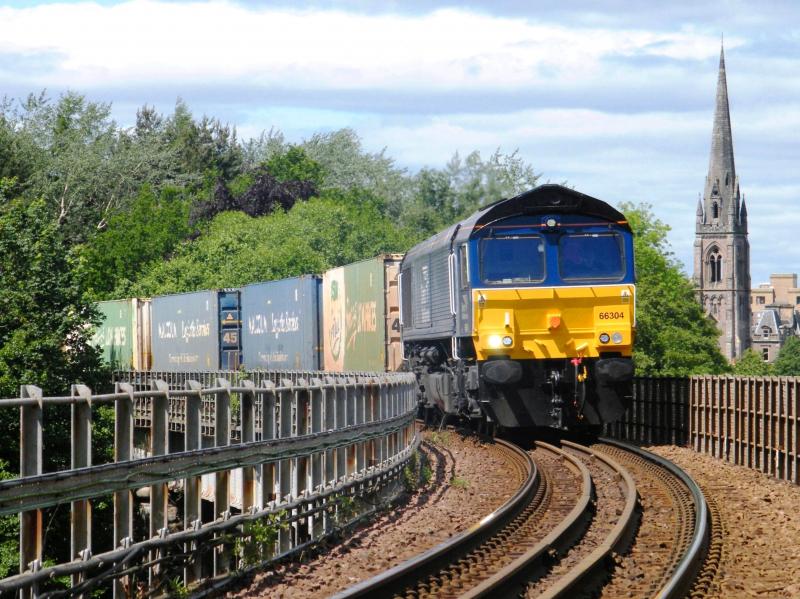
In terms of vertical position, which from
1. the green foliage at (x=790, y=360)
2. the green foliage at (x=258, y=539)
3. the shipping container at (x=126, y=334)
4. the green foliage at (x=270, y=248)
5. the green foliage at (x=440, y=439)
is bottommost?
the green foliage at (x=790, y=360)

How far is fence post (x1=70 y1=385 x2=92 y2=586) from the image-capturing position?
8.12 m

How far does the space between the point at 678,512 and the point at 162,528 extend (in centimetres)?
643

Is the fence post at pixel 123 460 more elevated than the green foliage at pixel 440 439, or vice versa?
the fence post at pixel 123 460

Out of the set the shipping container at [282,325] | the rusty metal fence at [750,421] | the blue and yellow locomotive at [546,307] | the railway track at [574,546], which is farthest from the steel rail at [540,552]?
the shipping container at [282,325]

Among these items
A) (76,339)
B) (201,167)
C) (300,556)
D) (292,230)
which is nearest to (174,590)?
(300,556)

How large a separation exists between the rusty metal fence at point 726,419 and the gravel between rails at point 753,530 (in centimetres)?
37

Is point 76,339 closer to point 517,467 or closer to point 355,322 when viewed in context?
point 355,322

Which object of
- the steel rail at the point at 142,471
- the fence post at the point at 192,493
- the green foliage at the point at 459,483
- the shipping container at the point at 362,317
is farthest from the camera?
the shipping container at the point at 362,317

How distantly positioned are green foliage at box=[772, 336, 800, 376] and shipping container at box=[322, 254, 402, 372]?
137m

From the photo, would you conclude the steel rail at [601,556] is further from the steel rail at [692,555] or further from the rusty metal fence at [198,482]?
the rusty metal fence at [198,482]

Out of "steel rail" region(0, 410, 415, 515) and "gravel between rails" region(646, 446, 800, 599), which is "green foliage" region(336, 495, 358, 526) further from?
"gravel between rails" region(646, 446, 800, 599)

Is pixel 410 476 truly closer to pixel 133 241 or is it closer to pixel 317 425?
pixel 317 425

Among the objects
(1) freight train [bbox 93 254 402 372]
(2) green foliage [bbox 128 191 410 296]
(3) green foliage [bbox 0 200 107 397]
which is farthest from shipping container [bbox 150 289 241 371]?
(2) green foliage [bbox 128 191 410 296]

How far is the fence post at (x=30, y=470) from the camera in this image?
7605mm
